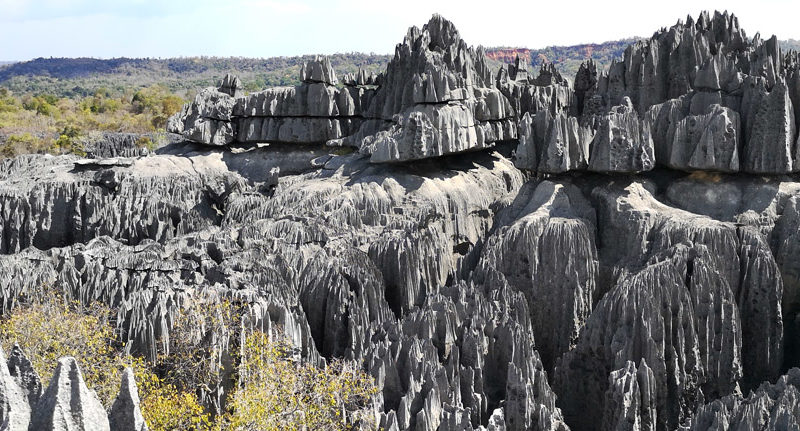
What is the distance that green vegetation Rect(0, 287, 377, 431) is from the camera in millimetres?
17609

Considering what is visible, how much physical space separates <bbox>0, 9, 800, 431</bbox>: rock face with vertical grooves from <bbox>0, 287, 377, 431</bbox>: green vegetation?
0.58 metres

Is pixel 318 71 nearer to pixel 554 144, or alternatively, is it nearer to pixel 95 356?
pixel 554 144

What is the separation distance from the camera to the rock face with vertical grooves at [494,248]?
69.2ft

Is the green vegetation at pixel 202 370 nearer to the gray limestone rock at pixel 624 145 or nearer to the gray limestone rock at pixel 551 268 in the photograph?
the gray limestone rock at pixel 551 268

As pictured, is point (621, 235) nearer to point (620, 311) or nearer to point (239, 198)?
point (620, 311)

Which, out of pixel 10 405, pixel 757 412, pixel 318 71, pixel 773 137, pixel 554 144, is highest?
pixel 318 71

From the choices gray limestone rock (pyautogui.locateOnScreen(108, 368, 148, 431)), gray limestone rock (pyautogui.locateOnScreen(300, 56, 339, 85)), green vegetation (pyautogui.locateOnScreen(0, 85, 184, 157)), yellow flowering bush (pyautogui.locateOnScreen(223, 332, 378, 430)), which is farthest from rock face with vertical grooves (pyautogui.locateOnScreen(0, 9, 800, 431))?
green vegetation (pyautogui.locateOnScreen(0, 85, 184, 157))

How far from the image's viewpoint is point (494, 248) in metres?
28.3

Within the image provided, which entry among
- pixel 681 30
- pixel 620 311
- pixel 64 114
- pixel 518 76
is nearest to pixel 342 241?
pixel 620 311

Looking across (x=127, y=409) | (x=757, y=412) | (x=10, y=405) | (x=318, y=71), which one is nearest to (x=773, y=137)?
(x=757, y=412)

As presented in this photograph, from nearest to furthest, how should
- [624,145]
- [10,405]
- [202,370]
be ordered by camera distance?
[10,405], [202,370], [624,145]

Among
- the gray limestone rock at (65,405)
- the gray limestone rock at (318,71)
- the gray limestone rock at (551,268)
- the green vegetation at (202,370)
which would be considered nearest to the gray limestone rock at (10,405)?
the gray limestone rock at (65,405)

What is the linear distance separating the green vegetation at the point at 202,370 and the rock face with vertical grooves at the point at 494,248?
0.58 metres

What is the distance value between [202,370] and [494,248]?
40.5 ft
